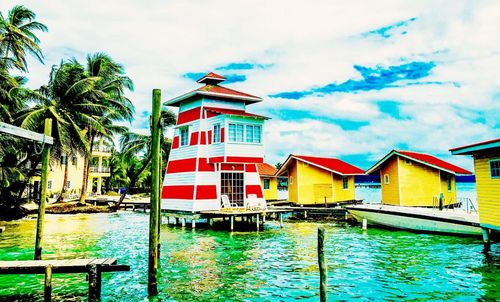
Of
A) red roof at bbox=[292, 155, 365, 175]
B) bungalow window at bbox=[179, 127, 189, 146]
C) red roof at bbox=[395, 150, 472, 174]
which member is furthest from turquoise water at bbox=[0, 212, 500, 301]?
red roof at bbox=[292, 155, 365, 175]

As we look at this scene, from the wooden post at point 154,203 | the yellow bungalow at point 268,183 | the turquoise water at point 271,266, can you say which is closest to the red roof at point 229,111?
the turquoise water at point 271,266

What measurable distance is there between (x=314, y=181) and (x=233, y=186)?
Answer: 34.7ft

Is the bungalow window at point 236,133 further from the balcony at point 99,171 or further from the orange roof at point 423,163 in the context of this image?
the balcony at point 99,171

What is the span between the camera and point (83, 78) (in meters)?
35.7

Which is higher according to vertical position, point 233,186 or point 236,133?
point 236,133

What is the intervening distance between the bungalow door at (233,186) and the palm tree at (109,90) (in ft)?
57.3

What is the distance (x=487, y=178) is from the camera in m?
15.4

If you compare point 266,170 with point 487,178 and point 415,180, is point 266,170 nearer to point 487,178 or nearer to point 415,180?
point 415,180

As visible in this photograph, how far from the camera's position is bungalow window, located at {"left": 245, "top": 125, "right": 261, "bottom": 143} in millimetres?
25219

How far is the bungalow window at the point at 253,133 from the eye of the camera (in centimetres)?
2522

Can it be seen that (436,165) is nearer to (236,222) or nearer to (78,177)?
(236,222)

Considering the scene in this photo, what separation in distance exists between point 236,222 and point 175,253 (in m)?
12.0

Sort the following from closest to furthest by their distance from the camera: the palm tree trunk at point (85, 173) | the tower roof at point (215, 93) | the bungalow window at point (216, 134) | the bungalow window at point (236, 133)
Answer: the bungalow window at point (236, 133)
the bungalow window at point (216, 134)
the tower roof at point (215, 93)
the palm tree trunk at point (85, 173)

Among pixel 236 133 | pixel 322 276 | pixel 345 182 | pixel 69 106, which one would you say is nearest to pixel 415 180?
pixel 345 182
